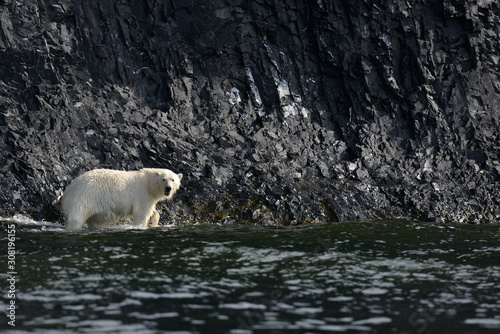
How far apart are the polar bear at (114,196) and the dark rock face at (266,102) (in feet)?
6.74

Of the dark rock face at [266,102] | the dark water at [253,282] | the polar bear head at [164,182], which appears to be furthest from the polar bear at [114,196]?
the dark rock face at [266,102]

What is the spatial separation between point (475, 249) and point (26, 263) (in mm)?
9276

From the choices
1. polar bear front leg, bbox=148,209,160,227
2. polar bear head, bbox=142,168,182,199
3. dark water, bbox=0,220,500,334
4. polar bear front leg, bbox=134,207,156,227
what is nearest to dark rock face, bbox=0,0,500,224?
polar bear front leg, bbox=148,209,160,227

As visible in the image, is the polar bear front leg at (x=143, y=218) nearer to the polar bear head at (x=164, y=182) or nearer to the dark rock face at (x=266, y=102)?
the polar bear head at (x=164, y=182)

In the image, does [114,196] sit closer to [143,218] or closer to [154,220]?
[143,218]

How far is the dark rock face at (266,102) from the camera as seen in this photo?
19.3m

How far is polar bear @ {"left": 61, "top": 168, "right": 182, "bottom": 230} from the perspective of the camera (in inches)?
609

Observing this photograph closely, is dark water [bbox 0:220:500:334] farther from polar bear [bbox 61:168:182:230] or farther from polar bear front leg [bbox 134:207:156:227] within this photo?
polar bear front leg [bbox 134:207:156:227]

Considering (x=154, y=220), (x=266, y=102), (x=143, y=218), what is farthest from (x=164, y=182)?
(x=266, y=102)

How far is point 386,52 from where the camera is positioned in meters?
22.6

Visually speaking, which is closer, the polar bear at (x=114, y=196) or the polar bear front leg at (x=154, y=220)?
the polar bear at (x=114, y=196)

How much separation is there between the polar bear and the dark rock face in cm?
205

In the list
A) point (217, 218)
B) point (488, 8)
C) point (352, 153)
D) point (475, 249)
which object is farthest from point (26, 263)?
point (488, 8)

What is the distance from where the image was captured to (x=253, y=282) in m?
10.3
